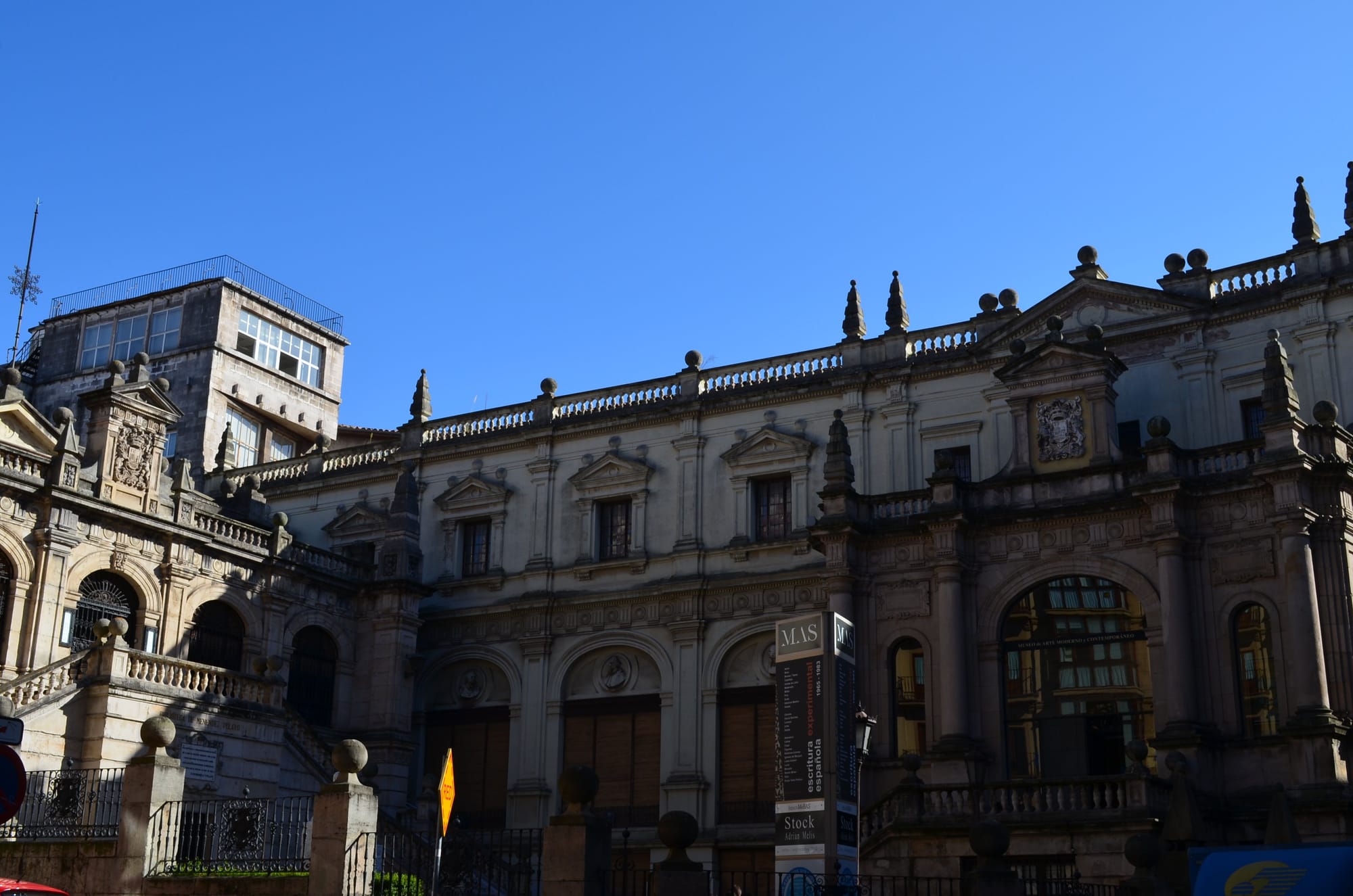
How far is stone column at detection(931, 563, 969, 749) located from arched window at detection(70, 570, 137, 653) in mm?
Result: 16634

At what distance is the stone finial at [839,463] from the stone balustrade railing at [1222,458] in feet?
22.1

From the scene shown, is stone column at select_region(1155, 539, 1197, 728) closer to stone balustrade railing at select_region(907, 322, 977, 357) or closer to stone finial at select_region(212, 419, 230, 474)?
stone balustrade railing at select_region(907, 322, 977, 357)

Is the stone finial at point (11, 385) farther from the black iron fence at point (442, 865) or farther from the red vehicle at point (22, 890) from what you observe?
the red vehicle at point (22, 890)

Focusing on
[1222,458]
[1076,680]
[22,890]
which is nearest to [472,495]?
[1076,680]

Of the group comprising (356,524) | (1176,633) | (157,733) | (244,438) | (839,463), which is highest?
(244,438)

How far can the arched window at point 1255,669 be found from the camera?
27328 mm

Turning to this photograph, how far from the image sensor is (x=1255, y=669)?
27.8 meters

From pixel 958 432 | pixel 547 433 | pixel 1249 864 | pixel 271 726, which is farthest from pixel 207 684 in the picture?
pixel 1249 864

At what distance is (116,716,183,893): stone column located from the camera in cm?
1992

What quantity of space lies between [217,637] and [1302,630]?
23.2m

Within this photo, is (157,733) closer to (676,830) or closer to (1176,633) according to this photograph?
(676,830)

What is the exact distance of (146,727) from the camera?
67.5 feet

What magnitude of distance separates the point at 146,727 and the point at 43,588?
11.4 m

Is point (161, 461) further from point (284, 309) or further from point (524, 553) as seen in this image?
point (284, 309)
